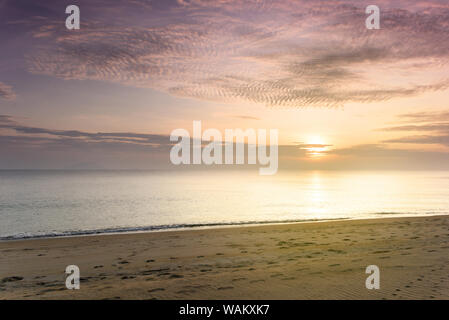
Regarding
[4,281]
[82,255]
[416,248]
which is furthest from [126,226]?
[416,248]

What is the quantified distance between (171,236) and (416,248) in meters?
13.8

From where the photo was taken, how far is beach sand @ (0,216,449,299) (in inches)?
369

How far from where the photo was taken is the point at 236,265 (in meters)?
12.6

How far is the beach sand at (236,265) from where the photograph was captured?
9.38 meters
